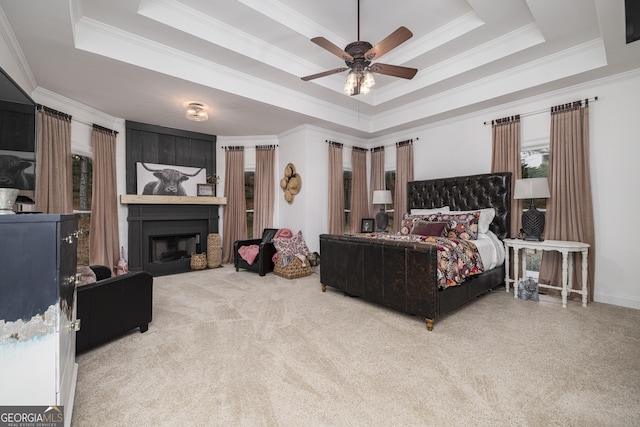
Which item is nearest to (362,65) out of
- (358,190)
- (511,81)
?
(511,81)

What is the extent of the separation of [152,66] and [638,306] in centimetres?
620

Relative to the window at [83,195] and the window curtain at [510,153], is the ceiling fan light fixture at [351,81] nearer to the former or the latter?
the window curtain at [510,153]

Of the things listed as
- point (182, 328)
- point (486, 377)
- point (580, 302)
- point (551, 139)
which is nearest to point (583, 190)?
point (551, 139)

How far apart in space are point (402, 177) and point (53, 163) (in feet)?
18.0

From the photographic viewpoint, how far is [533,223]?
364 centimetres

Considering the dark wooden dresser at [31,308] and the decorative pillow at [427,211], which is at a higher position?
the decorative pillow at [427,211]

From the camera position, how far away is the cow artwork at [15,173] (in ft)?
5.55

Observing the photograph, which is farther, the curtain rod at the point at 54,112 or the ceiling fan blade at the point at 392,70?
the curtain rod at the point at 54,112

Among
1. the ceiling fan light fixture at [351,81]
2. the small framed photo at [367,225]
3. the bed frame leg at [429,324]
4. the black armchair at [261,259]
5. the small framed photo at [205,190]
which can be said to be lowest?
the bed frame leg at [429,324]

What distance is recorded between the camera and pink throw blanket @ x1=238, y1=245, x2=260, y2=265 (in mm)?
5023

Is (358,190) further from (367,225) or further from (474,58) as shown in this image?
(474,58)

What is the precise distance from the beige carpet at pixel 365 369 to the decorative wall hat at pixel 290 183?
2769 millimetres

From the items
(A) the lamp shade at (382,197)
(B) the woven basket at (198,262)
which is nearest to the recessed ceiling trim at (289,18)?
(A) the lamp shade at (382,197)

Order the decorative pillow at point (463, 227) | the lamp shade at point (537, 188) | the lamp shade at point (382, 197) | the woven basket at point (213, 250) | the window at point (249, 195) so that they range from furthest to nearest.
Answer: the window at point (249, 195), the woven basket at point (213, 250), the lamp shade at point (382, 197), the decorative pillow at point (463, 227), the lamp shade at point (537, 188)
